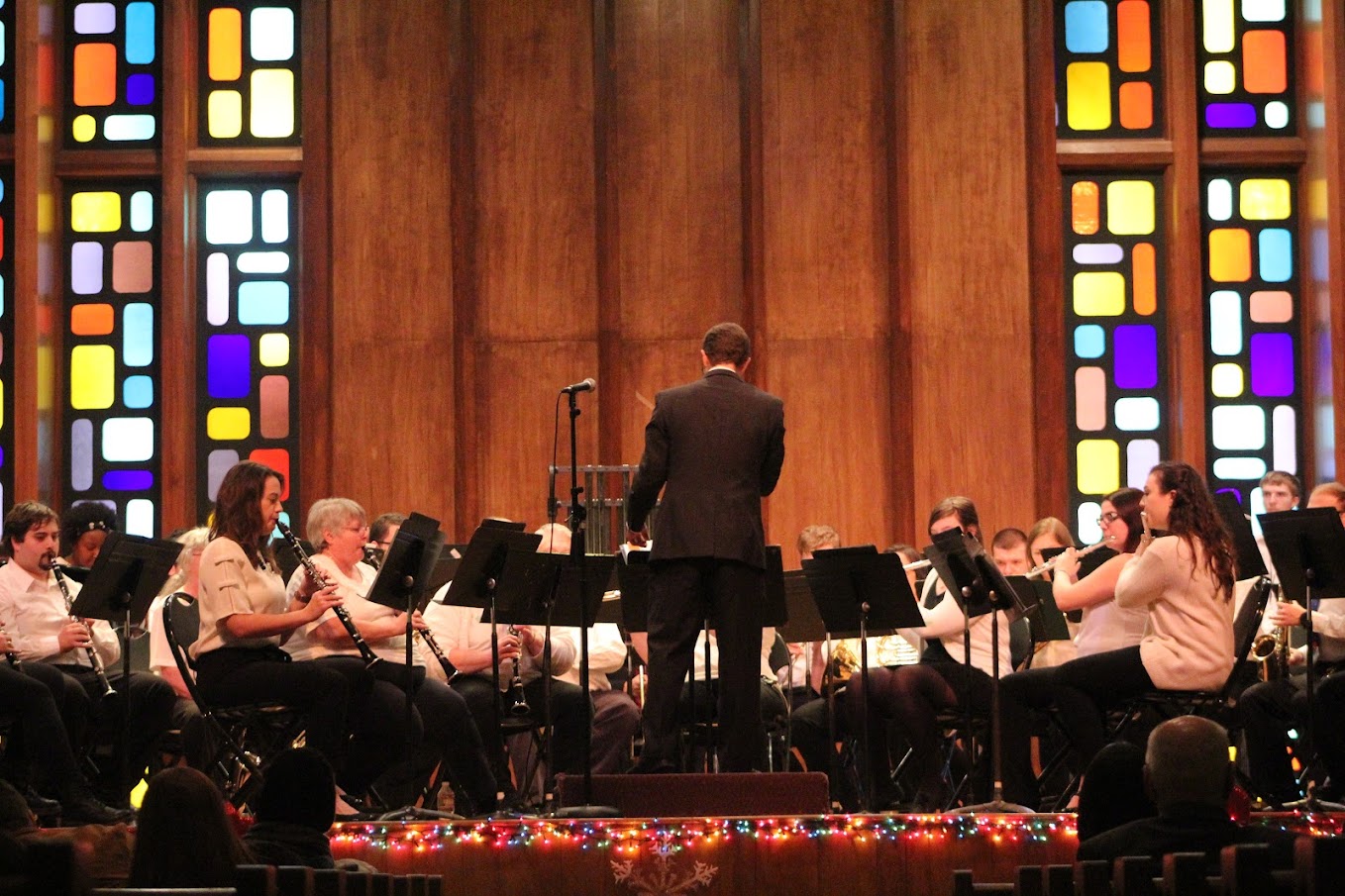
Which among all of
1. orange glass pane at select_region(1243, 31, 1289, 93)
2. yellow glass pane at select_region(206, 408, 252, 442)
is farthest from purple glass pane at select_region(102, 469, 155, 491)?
orange glass pane at select_region(1243, 31, 1289, 93)

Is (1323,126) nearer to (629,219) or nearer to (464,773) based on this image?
(629,219)

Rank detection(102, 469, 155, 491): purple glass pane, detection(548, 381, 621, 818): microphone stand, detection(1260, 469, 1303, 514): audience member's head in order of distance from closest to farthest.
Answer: detection(548, 381, 621, 818): microphone stand
detection(1260, 469, 1303, 514): audience member's head
detection(102, 469, 155, 491): purple glass pane

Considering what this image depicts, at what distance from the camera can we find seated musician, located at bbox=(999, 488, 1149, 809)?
680 cm

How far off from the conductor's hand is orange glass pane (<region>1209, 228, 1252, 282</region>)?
6.48 metres

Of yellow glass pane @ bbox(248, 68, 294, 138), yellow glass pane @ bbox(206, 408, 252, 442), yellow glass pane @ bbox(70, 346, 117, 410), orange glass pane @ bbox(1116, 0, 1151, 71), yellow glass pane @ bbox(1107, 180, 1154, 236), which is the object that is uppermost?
orange glass pane @ bbox(1116, 0, 1151, 71)

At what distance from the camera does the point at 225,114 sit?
10.6 meters

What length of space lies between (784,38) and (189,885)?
24.9 ft

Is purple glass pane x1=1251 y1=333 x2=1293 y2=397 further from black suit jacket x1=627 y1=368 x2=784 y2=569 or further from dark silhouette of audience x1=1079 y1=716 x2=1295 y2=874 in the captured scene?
dark silhouette of audience x1=1079 y1=716 x2=1295 y2=874

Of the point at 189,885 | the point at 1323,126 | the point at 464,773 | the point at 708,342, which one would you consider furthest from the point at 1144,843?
the point at 1323,126

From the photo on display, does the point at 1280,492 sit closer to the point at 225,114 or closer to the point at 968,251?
the point at 968,251

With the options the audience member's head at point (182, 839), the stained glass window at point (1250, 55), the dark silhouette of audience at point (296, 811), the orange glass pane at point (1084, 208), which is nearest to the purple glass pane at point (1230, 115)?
the stained glass window at point (1250, 55)

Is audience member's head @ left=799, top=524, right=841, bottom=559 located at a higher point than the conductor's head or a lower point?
lower

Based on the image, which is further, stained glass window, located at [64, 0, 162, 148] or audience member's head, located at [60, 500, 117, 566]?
stained glass window, located at [64, 0, 162, 148]

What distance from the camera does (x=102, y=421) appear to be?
10492mm
